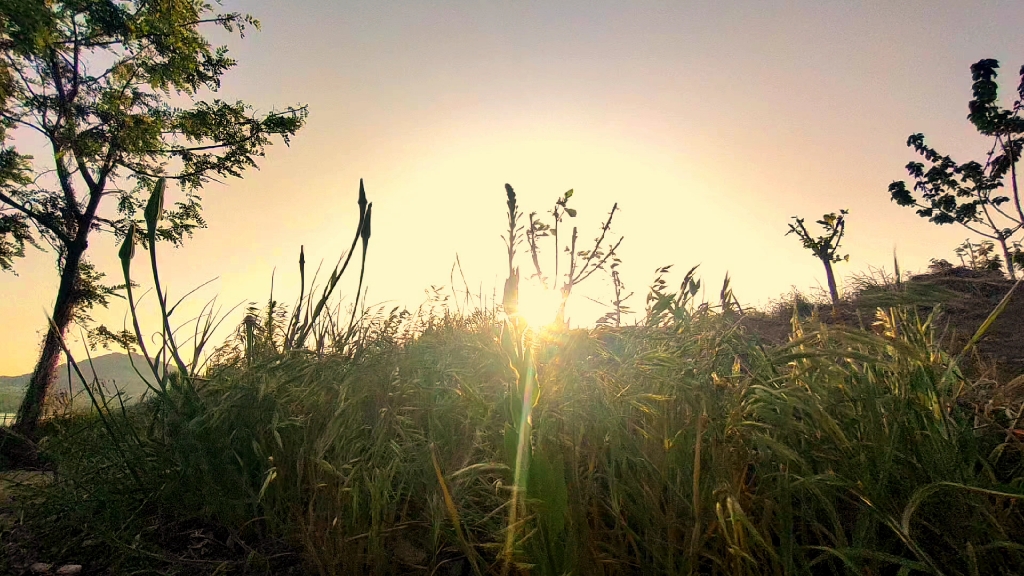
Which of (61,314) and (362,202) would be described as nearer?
(362,202)

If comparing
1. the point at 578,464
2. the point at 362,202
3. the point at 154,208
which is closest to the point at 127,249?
the point at 154,208

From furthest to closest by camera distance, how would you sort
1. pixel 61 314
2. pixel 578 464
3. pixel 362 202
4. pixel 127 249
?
pixel 61 314, pixel 362 202, pixel 127 249, pixel 578 464

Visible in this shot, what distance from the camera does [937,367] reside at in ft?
4.24

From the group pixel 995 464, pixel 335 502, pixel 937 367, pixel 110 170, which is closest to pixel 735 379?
pixel 937 367

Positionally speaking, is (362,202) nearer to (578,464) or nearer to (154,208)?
(154,208)

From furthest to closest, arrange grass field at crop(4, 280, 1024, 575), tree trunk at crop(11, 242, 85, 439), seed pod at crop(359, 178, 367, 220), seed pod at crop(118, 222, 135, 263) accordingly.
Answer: tree trunk at crop(11, 242, 85, 439)
seed pod at crop(359, 178, 367, 220)
seed pod at crop(118, 222, 135, 263)
grass field at crop(4, 280, 1024, 575)

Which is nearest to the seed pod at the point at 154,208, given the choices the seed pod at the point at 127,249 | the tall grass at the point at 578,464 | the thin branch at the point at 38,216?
the seed pod at the point at 127,249

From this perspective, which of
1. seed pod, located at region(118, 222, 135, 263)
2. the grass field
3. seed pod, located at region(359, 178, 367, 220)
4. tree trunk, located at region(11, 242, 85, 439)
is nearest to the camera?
the grass field

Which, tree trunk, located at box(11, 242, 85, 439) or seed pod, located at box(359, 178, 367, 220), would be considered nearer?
seed pod, located at box(359, 178, 367, 220)

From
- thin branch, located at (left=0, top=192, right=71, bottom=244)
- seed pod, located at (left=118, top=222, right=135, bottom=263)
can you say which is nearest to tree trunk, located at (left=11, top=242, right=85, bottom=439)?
thin branch, located at (left=0, top=192, right=71, bottom=244)

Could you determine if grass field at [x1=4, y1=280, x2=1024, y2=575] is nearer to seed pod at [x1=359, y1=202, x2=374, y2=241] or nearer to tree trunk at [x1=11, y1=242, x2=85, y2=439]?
seed pod at [x1=359, y1=202, x2=374, y2=241]

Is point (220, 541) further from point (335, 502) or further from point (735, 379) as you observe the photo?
point (735, 379)

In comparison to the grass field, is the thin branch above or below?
above

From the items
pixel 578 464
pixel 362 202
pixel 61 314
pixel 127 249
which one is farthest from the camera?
pixel 61 314
